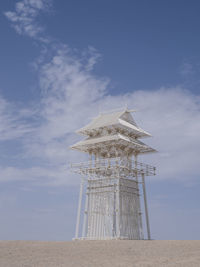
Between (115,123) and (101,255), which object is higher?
(115,123)

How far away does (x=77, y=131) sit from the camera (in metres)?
38.3

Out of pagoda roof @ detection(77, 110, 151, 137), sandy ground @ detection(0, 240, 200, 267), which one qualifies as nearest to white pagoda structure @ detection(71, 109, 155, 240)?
pagoda roof @ detection(77, 110, 151, 137)

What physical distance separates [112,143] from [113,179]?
11.1 ft

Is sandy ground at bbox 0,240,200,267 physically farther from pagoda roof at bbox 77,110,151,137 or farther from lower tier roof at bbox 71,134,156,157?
pagoda roof at bbox 77,110,151,137

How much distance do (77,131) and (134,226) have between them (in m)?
11.0

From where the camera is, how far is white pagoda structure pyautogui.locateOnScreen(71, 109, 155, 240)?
3406cm

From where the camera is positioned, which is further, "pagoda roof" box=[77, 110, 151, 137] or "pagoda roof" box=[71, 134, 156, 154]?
"pagoda roof" box=[77, 110, 151, 137]

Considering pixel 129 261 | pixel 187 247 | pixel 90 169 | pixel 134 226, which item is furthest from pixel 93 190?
pixel 129 261

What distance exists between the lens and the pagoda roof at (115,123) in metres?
35.8

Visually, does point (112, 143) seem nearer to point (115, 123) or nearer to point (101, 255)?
point (115, 123)

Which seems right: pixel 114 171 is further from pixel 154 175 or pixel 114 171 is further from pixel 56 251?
pixel 56 251

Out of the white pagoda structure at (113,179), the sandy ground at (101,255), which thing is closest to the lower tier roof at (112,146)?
the white pagoda structure at (113,179)

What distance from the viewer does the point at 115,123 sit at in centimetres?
3531

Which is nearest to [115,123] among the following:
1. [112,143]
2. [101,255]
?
[112,143]
